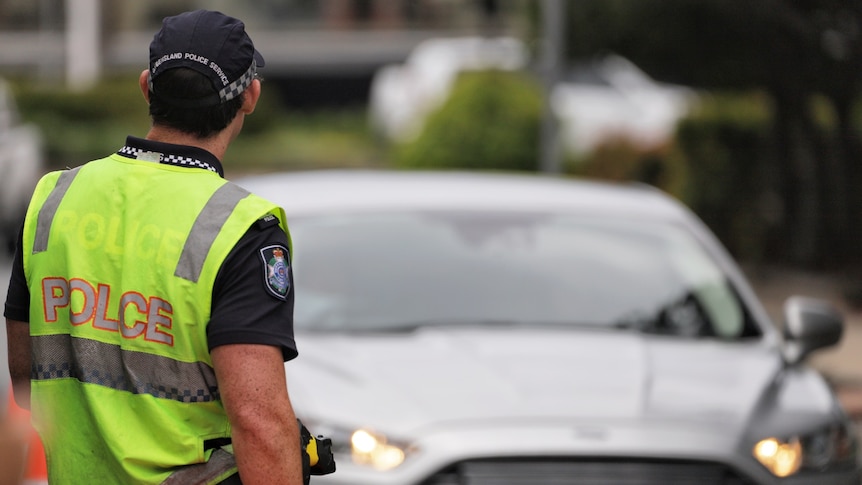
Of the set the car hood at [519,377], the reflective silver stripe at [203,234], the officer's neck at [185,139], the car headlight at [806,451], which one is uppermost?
the officer's neck at [185,139]

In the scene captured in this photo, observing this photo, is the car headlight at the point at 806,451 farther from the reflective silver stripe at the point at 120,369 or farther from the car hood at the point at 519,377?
the reflective silver stripe at the point at 120,369

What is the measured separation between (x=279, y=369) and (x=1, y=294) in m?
10.7

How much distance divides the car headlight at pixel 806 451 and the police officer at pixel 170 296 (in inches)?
93.2

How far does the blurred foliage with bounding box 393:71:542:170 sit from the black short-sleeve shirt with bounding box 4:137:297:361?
1362 cm

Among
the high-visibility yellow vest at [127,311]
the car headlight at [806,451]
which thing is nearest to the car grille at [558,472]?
the car headlight at [806,451]

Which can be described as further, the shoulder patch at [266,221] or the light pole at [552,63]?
the light pole at [552,63]

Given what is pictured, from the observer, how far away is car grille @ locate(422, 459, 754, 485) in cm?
454

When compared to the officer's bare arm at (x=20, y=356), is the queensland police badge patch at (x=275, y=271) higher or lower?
higher

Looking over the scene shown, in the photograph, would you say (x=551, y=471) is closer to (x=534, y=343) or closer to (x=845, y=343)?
(x=534, y=343)

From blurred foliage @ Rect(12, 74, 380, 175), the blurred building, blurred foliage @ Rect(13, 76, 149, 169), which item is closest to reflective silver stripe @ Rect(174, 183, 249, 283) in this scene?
blurred foliage @ Rect(12, 74, 380, 175)

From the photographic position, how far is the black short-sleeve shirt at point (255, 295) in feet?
8.61

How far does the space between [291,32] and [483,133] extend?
1158 inches

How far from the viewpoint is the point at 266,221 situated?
271cm

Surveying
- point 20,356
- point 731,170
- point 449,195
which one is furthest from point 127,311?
point 731,170
